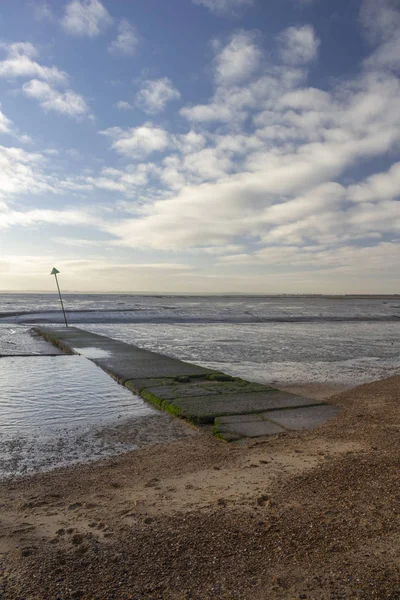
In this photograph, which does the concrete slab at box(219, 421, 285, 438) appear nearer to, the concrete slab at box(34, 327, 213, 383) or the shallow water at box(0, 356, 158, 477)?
the shallow water at box(0, 356, 158, 477)

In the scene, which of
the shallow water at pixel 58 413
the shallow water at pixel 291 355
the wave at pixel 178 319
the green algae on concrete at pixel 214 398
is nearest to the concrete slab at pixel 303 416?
the green algae on concrete at pixel 214 398

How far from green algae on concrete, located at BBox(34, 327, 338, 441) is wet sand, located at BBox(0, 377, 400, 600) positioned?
77 cm

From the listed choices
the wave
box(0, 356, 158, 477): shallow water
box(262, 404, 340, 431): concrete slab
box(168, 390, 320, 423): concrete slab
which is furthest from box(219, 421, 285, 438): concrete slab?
the wave

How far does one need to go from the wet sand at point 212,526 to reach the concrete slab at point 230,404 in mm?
1083

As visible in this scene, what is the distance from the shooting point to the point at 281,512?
105 inches

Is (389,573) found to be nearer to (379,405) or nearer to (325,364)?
(379,405)

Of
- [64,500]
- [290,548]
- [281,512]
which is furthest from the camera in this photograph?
[64,500]

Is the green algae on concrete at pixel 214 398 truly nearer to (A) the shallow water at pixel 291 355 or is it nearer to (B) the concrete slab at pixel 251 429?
(B) the concrete slab at pixel 251 429

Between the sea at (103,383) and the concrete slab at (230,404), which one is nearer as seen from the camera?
the sea at (103,383)

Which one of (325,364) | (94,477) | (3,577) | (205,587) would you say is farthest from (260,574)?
(325,364)

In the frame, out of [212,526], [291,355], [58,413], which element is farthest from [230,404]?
[291,355]

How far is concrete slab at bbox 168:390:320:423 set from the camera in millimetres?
5082

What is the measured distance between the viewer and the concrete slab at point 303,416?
15.5ft

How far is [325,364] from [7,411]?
21.8 ft
